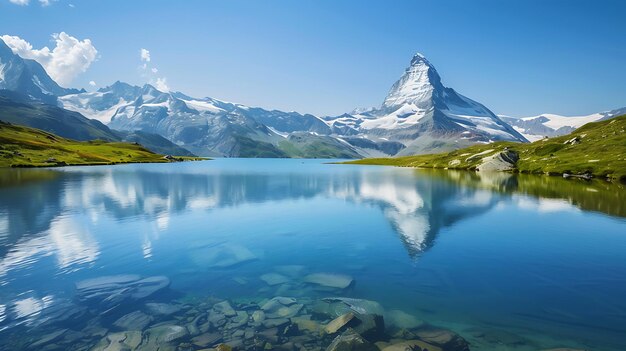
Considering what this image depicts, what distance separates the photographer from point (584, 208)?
56.9m

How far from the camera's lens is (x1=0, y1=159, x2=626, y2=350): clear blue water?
64.1 ft

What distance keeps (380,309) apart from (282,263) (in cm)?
1188

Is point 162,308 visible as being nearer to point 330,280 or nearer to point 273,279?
point 273,279

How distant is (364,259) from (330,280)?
6411 mm

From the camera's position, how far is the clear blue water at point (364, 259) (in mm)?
19531

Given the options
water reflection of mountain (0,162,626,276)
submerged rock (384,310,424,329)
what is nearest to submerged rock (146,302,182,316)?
submerged rock (384,310,424,329)

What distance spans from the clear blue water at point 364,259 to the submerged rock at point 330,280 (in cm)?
87

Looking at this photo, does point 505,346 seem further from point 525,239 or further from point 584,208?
point 584,208

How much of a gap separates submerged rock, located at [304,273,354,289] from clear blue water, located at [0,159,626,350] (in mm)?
866

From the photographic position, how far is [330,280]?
85.0ft

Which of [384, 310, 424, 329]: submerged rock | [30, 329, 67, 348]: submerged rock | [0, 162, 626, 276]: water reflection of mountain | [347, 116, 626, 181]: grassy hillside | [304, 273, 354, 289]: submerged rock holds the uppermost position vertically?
[347, 116, 626, 181]: grassy hillside

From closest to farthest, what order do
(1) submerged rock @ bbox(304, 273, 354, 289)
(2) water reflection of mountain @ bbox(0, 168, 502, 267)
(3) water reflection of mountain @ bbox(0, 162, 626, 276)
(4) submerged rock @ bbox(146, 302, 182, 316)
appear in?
1. (4) submerged rock @ bbox(146, 302, 182, 316)
2. (1) submerged rock @ bbox(304, 273, 354, 289)
3. (3) water reflection of mountain @ bbox(0, 162, 626, 276)
4. (2) water reflection of mountain @ bbox(0, 168, 502, 267)

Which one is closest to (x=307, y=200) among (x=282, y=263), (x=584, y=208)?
(x=282, y=263)

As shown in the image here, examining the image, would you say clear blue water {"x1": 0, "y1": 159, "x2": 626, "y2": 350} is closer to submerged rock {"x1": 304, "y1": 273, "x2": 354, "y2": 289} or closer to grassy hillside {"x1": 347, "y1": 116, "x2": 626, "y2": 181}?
submerged rock {"x1": 304, "y1": 273, "x2": 354, "y2": 289}
